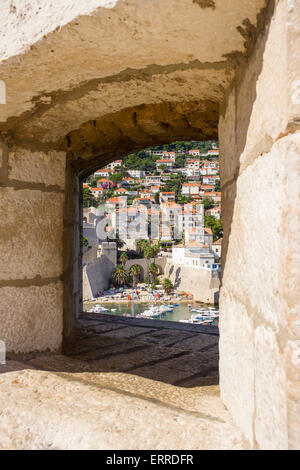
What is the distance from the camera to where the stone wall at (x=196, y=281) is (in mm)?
33375

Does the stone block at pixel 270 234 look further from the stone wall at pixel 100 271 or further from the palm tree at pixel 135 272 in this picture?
the palm tree at pixel 135 272

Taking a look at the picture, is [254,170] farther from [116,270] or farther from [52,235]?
[116,270]

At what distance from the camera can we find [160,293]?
36.7 metres

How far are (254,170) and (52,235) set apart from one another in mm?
1115

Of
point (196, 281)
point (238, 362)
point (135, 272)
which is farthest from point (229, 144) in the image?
point (135, 272)

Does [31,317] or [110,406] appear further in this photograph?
[31,317]

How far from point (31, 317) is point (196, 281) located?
111ft

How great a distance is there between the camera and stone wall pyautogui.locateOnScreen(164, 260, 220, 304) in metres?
33.4

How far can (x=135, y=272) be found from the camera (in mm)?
38750

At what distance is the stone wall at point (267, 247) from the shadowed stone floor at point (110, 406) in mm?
109

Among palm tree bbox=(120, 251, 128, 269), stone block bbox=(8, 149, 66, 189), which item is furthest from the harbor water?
stone block bbox=(8, 149, 66, 189)

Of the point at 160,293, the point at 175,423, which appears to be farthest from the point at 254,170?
the point at 160,293

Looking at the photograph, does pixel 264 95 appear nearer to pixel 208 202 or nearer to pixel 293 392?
pixel 293 392

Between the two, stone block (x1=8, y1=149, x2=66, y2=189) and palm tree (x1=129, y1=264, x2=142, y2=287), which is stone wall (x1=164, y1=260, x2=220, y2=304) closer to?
palm tree (x1=129, y1=264, x2=142, y2=287)
